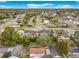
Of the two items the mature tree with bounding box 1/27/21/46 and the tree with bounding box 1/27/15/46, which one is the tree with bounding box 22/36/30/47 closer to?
the mature tree with bounding box 1/27/21/46

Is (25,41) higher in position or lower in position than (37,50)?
higher

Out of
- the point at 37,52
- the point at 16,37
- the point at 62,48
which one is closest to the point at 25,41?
the point at 16,37

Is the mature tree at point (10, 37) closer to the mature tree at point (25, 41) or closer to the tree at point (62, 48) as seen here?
the mature tree at point (25, 41)

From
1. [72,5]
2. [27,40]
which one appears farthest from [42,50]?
[72,5]

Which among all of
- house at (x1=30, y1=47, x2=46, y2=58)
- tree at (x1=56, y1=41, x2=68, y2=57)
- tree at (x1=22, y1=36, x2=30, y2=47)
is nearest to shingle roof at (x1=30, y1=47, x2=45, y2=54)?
house at (x1=30, y1=47, x2=46, y2=58)

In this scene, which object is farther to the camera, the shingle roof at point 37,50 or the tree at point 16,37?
the tree at point 16,37

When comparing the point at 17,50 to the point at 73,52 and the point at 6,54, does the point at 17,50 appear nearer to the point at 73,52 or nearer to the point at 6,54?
the point at 6,54

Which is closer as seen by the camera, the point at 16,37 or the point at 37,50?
the point at 37,50

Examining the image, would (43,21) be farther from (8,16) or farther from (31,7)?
(8,16)

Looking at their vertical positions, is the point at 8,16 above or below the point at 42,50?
above

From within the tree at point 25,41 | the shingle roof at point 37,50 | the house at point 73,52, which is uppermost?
the tree at point 25,41

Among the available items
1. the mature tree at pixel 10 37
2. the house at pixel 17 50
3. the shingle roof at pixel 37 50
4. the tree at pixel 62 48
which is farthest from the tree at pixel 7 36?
the tree at pixel 62 48
